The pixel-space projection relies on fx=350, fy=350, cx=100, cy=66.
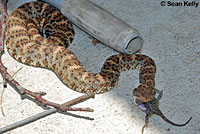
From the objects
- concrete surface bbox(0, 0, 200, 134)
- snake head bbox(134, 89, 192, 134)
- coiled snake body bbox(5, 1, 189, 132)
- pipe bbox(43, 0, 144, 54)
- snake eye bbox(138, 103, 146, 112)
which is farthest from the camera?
pipe bbox(43, 0, 144, 54)

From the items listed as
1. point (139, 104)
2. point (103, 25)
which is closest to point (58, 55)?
point (103, 25)

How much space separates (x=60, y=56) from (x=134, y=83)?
141 cm

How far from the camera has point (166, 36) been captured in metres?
7.13

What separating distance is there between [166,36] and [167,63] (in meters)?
0.85

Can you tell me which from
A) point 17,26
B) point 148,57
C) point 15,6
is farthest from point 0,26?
point 148,57

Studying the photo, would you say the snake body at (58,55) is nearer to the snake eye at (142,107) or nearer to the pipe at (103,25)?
the snake eye at (142,107)

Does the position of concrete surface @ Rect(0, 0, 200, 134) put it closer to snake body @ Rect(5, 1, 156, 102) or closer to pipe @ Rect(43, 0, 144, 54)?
snake body @ Rect(5, 1, 156, 102)

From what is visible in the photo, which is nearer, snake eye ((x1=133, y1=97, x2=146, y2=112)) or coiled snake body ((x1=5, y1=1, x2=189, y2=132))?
snake eye ((x1=133, y1=97, x2=146, y2=112))

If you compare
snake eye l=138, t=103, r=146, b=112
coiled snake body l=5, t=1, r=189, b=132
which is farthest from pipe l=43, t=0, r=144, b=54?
snake eye l=138, t=103, r=146, b=112

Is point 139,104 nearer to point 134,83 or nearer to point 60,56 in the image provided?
point 134,83

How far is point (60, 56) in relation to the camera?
6289 millimetres

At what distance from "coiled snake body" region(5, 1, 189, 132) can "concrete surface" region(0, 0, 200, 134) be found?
0.15m

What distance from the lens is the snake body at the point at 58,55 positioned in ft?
19.5

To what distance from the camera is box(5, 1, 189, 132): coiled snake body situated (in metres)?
5.93
